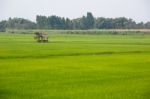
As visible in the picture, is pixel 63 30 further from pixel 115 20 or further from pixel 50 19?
pixel 115 20

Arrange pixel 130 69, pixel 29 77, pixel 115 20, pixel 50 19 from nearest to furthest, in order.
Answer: pixel 29 77, pixel 130 69, pixel 115 20, pixel 50 19

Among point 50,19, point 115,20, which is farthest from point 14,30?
point 115,20

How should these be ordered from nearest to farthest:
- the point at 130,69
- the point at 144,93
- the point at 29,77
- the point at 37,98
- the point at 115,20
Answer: the point at 37,98 → the point at 144,93 → the point at 29,77 → the point at 130,69 → the point at 115,20

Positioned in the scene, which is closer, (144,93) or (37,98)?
(37,98)

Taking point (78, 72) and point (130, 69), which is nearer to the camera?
point (78, 72)

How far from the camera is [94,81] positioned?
8.52 metres

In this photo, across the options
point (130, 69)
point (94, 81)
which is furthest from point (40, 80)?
point (130, 69)

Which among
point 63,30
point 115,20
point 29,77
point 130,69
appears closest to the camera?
point 29,77

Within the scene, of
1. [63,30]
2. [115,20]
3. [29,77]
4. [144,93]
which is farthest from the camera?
[63,30]

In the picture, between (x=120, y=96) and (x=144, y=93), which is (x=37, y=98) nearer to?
(x=120, y=96)

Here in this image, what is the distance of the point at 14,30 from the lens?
6138cm

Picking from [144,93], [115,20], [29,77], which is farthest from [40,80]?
[115,20]

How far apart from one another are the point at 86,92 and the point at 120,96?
68cm

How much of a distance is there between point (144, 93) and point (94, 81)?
1.69m
